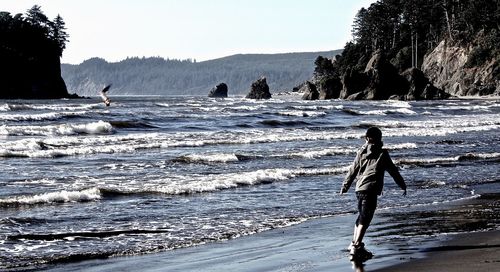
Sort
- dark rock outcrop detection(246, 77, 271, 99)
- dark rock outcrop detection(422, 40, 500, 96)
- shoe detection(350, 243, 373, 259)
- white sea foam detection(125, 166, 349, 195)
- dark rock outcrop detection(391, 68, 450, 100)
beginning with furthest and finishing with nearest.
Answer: dark rock outcrop detection(246, 77, 271, 99) → dark rock outcrop detection(422, 40, 500, 96) → dark rock outcrop detection(391, 68, 450, 100) → white sea foam detection(125, 166, 349, 195) → shoe detection(350, 243, 373, 259)

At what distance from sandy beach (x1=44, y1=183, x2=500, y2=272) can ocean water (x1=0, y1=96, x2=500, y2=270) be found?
570 millimetres

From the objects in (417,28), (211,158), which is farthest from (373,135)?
(417,28)

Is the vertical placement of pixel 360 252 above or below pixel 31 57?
below

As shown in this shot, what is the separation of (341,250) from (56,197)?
6468 mm

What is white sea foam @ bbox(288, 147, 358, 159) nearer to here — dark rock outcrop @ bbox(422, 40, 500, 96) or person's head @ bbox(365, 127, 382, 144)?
person's head @ bbox(365, 127, 382, 144)

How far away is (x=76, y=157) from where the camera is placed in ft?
70.7

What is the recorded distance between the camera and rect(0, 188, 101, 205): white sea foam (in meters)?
12.9

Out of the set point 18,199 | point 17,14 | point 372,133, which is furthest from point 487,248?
point 17,14

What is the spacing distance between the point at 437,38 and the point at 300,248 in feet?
335

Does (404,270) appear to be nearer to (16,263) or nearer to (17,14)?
(16,263)

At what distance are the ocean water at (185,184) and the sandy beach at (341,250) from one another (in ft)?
1.87

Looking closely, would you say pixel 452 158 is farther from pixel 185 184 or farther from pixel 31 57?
pixel 31 57

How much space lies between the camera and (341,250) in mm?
8797


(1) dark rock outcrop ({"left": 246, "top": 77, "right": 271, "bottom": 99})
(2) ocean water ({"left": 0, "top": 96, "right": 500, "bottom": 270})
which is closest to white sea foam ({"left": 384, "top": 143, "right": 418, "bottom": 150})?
(2) ocean water ({"left": 0, "top": 96, "right": 500, "bottom": 270})
